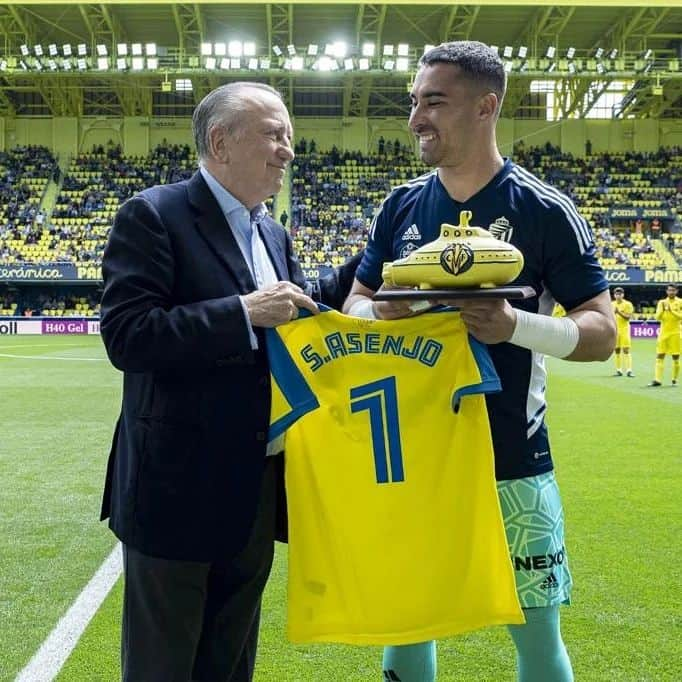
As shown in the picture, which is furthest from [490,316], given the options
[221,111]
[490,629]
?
[490,629]

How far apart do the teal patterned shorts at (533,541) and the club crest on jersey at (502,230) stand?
648 millimetres

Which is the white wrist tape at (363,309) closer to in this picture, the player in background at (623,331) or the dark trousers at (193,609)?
the dark trousers at (193,609)

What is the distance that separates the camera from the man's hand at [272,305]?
85.8 inches

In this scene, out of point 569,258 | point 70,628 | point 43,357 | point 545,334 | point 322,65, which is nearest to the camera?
point 545,334

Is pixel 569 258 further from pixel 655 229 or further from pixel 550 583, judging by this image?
pixel 655 229

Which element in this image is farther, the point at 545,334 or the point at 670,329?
the point at 670,329

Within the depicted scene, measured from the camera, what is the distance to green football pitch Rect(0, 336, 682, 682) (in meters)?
3.34

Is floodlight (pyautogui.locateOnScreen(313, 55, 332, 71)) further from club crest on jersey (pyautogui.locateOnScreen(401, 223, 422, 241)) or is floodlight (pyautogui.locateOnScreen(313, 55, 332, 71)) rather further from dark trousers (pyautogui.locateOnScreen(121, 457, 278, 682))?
dark trousers (pyautogui.locateOnScreen(121, 457, 278, 682))

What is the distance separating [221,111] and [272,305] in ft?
1.91

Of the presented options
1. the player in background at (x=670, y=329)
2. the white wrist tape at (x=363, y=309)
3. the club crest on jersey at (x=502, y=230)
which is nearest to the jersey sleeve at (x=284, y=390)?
the white wrist tape at (x=363, y=309)

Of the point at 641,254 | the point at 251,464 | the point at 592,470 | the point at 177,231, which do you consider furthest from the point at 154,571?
the point at 641,254

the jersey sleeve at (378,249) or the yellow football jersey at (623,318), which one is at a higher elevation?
the jersey sleeve at (378,249)

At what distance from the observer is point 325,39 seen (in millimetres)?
35375

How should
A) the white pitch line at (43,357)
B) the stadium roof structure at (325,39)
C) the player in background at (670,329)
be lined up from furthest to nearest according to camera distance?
the stadium roof structure at (325,39), the white pitch line at (43,357), the player in background at (670,329)
